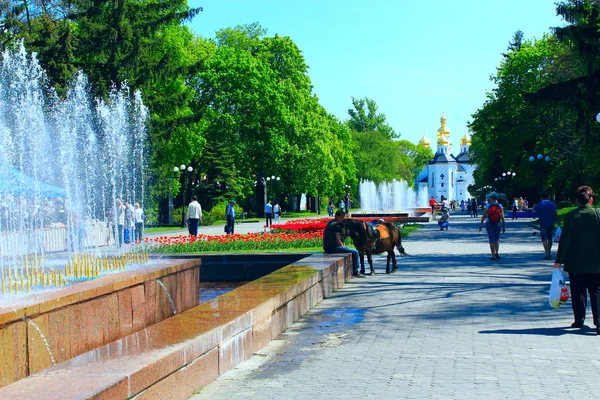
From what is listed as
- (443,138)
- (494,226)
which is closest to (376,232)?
(494,226)

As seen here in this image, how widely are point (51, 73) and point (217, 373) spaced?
101 ft

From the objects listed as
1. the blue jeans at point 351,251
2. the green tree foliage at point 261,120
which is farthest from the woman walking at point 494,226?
the green tree foliage at point 261,120

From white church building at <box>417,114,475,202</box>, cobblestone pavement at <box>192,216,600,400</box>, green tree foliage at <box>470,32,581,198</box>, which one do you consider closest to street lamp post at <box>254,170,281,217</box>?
green tree foliage at <box>470,32,581,198</box>

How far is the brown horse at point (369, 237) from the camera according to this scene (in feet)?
50.8

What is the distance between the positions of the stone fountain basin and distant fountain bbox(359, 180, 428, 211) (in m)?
74.6

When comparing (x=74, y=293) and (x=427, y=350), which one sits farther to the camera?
(x=427, y=350)

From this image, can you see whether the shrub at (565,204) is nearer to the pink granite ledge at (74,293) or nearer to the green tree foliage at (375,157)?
the green tree foliage at (375,157)

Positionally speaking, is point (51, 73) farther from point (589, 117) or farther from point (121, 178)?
point (589, 117)

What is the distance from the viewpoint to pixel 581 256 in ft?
29.7

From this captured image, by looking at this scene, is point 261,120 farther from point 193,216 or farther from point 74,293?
point 74,293

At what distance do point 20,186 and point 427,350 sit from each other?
17720 millimetres

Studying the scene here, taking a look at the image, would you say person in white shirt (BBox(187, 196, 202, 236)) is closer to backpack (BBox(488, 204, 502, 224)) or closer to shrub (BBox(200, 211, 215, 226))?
backpack (BBox(488, 204, 502, 224))

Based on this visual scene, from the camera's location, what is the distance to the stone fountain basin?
4688mm

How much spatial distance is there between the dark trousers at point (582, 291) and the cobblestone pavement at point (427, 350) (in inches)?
8.9
